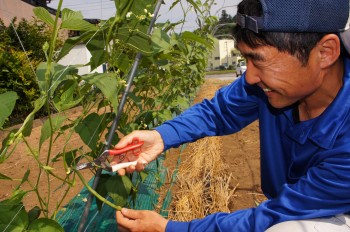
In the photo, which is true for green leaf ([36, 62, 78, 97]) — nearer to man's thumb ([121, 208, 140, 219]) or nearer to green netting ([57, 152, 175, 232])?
man's thumb ([121, 208, 140, 219])

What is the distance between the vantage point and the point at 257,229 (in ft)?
3.85

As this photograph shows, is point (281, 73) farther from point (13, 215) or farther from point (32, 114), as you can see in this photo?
point (13, 215)

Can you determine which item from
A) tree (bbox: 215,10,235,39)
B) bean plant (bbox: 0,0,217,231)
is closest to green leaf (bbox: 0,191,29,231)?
bean plant (bbox: 0,0,217,231)

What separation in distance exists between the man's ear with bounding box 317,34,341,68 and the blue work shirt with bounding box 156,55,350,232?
0.13 metres

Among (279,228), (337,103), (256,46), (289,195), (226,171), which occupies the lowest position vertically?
(226,171)

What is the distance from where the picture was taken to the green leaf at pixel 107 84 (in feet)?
3.26

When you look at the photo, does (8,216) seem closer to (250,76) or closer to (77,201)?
(250,76)

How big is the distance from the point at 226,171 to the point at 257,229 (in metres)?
2.28

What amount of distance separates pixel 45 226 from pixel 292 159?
0.89 m

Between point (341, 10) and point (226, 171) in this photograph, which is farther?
point (226, 171)

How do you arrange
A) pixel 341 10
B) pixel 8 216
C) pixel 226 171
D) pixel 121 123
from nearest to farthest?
pixel 8 216
pixel 341 10
pixel 121 123
pixel 226 171

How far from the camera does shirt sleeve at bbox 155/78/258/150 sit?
1.62 m

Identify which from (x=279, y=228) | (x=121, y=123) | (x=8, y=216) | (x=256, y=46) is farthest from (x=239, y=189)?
(x=8, y=216)

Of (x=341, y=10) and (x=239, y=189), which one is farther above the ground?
(x=341, y=10)
